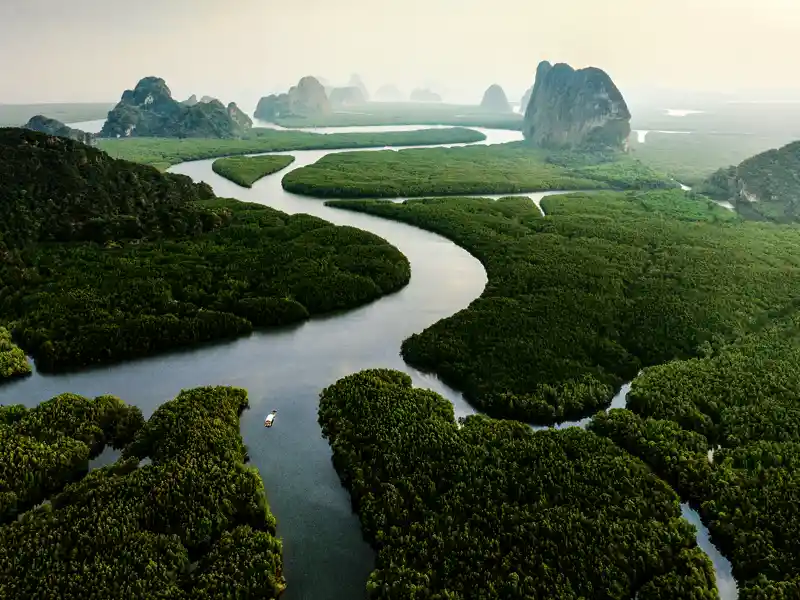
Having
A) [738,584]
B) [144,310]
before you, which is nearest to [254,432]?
[144,310]

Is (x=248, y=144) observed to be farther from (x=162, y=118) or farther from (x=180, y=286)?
(x=180, y=286)

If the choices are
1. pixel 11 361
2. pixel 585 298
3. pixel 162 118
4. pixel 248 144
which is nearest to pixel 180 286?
pixel 11 361

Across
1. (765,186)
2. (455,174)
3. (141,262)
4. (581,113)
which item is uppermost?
(581,113)

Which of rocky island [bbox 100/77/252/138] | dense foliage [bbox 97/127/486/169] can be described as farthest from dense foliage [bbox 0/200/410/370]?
rocky island [bbox 100/77/252/138]

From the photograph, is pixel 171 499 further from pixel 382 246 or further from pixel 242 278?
pixel 382 246

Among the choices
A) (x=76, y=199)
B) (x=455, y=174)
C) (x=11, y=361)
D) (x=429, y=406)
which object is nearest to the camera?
(x=429, y=406)
